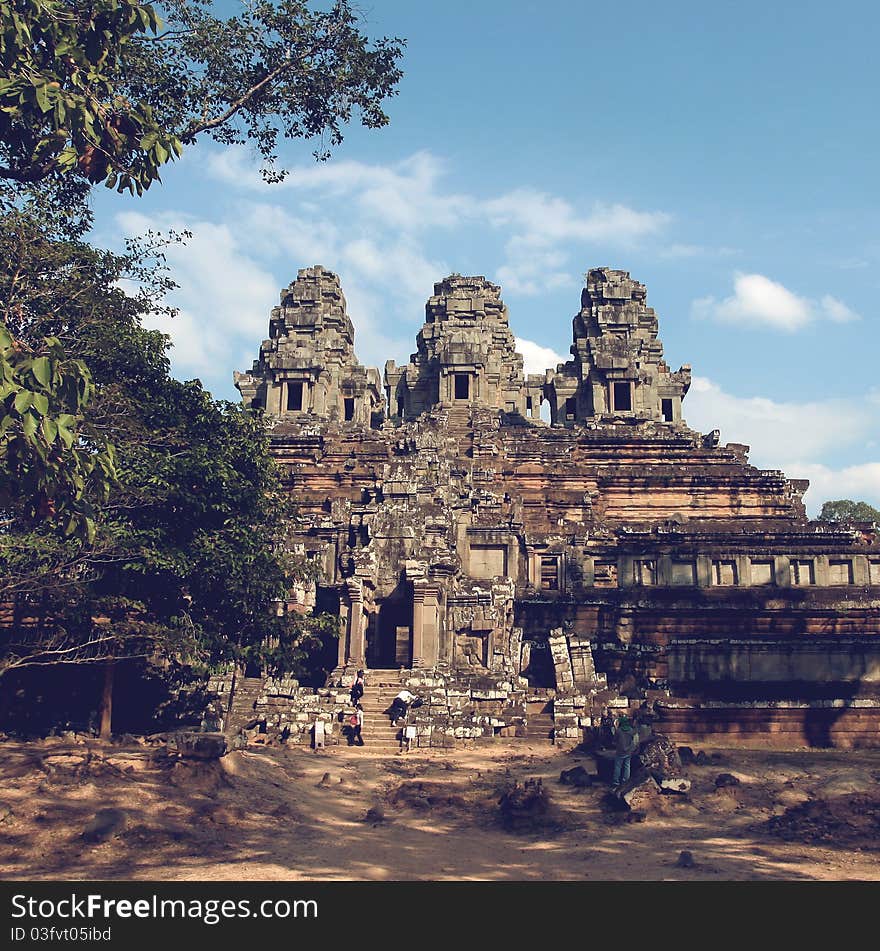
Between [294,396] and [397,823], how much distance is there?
1660 inches

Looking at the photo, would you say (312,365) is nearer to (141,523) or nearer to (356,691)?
(356,691)

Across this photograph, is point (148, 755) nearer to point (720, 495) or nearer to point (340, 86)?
point (340, 86)

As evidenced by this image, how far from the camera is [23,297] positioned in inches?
674

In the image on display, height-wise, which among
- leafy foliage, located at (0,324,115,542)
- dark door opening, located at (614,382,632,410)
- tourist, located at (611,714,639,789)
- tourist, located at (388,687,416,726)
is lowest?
tourist, located at (611,714,639,789)

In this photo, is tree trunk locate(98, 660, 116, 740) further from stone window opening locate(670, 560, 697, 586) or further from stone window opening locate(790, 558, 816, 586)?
stone window opening locate(790, 558, 816, 586)

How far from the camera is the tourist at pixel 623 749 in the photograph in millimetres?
18312

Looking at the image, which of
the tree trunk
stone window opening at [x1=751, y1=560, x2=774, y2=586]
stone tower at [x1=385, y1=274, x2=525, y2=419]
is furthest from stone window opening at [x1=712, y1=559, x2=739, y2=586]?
stone tower at [x1=385, y1=274, x2=525, y2=419]

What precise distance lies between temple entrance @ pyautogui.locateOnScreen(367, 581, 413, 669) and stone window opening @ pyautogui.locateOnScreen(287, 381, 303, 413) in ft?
94.6

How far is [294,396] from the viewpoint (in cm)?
5606

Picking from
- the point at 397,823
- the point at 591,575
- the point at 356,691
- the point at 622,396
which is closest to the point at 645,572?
the point at 591,575

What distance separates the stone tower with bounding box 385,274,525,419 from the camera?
53906mm

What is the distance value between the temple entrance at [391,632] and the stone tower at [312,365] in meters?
27.1

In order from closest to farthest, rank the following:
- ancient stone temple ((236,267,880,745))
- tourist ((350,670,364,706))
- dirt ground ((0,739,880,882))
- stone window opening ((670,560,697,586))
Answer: dirt ground ((0,739,880,882)) < tourist ((350,670,364,706)) < ancient stone temple ((236,267,880,745)) < stone window opening ((670,560,697,586))

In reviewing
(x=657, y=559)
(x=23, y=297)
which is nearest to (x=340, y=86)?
(x=23, y=297)
